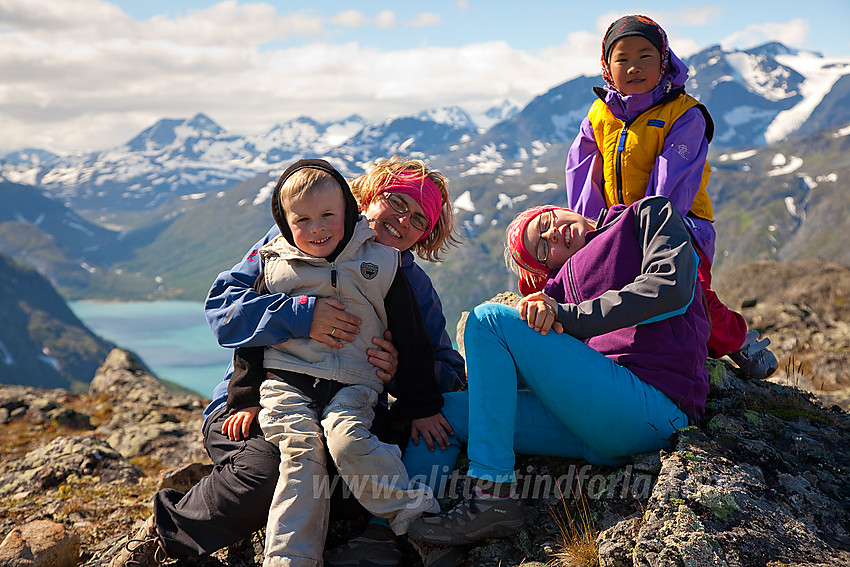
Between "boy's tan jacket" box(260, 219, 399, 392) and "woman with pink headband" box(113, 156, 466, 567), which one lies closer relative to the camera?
"woman with pink headband" box(113, 156, 466, 567)

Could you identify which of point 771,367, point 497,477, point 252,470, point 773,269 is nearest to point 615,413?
point 497,477

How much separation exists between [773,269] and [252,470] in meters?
30.1

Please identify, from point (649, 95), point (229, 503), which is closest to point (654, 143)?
point (649, 95)

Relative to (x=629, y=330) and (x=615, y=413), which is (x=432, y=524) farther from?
(x=629, y=330)

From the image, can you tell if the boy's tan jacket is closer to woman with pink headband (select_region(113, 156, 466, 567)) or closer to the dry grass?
woman with pink headband (select_region(113, 156, 466, 567))

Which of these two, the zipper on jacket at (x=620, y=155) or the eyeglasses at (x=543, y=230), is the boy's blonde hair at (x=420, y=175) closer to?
the eyeglasses at (x=543, y=230)

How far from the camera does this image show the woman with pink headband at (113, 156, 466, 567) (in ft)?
16.3

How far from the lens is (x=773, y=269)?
2895 centimetres

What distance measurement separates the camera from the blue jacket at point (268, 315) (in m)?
5.19

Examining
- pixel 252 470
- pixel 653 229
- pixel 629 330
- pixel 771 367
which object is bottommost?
pixel 771 367

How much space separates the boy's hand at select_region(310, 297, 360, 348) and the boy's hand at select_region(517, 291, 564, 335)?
1477 mm

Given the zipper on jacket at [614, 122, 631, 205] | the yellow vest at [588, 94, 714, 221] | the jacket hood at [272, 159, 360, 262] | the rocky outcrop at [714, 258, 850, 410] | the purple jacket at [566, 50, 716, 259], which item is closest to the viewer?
the jacket hood at [272, 159, 360, 262]

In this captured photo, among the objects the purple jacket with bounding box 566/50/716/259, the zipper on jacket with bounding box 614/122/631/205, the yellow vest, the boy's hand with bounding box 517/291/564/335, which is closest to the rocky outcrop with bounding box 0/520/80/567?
the boy's hand with bounding box 517/291/564/335

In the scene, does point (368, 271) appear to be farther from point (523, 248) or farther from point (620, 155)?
point (620, 155)
